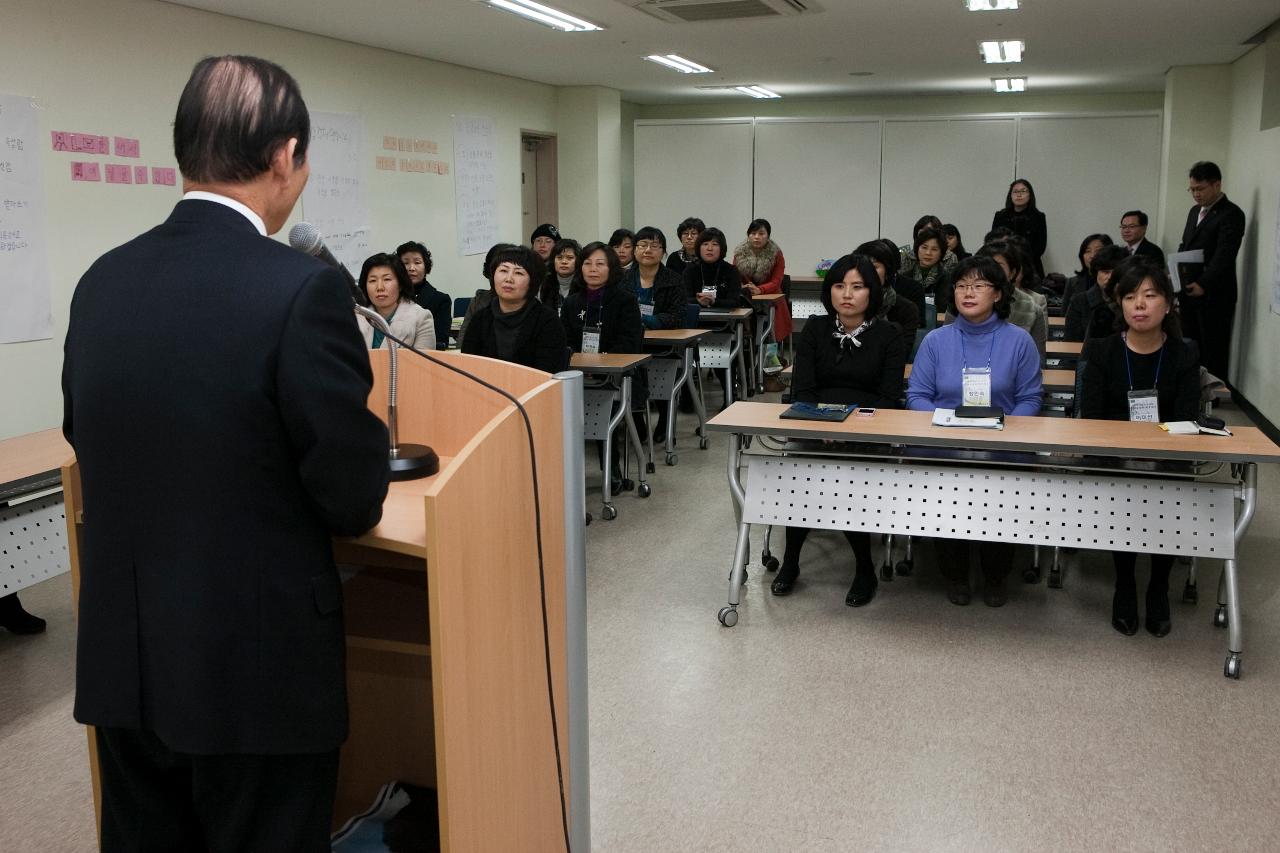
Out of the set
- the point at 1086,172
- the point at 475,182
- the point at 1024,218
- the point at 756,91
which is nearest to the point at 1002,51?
the point at 1024,218

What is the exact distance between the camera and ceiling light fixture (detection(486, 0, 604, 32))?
6.36m

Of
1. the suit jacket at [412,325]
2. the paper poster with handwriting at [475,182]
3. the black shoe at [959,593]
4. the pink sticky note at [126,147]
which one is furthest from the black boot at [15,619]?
the paper poster with handwriting at [475,182]

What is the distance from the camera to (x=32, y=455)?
3.13 metres

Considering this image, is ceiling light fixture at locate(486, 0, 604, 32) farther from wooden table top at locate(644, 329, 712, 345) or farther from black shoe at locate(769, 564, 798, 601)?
black shoe at locate(769, 564, 798, 601)

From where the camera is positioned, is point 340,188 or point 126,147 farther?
point 340,188

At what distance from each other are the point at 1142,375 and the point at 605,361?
241 centimetres

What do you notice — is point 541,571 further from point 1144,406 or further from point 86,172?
point 86,172

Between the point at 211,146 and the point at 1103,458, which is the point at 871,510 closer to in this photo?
the point at 1103,458

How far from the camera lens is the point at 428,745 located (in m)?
2.19

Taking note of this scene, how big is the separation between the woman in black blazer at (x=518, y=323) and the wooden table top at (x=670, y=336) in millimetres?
1274

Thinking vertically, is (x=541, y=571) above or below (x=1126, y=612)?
above

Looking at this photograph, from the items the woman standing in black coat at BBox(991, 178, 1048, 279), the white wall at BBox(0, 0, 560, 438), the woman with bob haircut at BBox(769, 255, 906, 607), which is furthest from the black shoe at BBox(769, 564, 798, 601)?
the woman standing in black coat at BBox(991, 178, 1048, 279)

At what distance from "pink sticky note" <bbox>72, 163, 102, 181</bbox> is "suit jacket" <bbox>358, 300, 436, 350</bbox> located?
71.9 inches

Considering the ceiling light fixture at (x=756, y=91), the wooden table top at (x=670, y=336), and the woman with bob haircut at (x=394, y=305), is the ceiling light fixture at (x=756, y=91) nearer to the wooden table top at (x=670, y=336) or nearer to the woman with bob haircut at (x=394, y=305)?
the wooden table top at (x=670, y=336)
